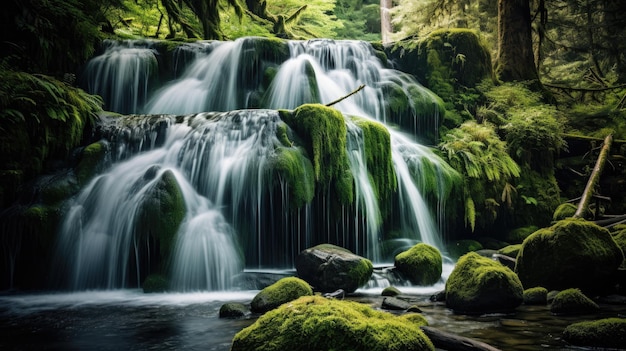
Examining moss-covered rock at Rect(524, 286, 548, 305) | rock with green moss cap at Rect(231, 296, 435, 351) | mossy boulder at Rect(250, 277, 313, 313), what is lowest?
moss-covered rock at Rect(524, 286, 548, 305)

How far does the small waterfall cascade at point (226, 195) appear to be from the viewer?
9086 millimetres

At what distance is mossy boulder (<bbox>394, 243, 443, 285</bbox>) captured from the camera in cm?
891

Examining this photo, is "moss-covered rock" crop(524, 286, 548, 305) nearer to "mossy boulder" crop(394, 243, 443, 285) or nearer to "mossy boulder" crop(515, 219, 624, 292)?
"mossy boulder" crop(515, 219, 624, 292)

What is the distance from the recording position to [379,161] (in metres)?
11.5

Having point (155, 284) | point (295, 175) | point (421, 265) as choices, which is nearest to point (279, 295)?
point (155, 284)

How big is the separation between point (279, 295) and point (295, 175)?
3746 mm

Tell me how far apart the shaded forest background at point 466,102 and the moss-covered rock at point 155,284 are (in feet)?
11.5

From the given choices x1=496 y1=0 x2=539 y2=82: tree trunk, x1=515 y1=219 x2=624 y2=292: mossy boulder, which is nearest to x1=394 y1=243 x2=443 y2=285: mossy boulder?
x1=515 y1=219 x2=624 y2=292: mossy boulder

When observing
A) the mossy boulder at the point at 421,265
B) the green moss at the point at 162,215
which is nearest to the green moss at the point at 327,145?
the mossy boulder at the point at 421,265

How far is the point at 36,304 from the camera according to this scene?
24.8 ft

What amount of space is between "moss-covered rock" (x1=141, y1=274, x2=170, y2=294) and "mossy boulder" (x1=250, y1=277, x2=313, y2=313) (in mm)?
2547

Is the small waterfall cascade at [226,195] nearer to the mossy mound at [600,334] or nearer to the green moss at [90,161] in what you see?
the green moss at [90,161]

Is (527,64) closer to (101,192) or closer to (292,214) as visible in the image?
(292,214)

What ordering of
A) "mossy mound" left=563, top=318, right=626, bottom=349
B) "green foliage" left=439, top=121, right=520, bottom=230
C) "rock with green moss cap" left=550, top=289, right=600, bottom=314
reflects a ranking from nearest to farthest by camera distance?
"mossy mound" left=563, top=318, right=626, bottom=349, "rock with green moss cap" left=550, top=289, right=600, bottom=314, "green foliage" left=439, top=121, right=520, bottom=230
